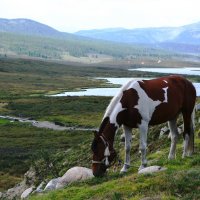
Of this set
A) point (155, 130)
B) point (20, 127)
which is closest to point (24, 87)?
point (20, 127)

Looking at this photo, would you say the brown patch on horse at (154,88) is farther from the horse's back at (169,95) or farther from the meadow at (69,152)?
the meadow at (69,152)

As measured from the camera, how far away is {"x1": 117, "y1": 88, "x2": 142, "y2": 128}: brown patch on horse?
12228 mm

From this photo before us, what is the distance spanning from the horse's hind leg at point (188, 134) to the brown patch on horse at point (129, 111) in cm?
228

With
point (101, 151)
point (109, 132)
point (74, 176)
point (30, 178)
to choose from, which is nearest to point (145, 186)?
point (101, 151)

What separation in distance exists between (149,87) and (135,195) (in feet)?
12.3

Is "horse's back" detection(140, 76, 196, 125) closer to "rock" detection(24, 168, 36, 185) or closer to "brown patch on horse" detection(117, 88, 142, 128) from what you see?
"brown patch on horse" detection(117, 88, 142, 128)

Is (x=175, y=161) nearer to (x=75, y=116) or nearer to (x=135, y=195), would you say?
(x=135, y=195)

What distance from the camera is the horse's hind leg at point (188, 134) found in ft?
45.4

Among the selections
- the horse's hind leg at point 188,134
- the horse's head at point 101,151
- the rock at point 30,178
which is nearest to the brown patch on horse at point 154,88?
the horse's hind leg at point 188,134

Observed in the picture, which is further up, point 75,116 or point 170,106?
point 170,106

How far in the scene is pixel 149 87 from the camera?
1288 cm

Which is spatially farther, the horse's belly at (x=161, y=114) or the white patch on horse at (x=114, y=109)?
the horse's belly at (x=161, y=114)

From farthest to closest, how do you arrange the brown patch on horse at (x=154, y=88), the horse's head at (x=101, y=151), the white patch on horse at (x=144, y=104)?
the brown patch on horse at (x=154, y=88)
the white patch on horse at (x=144, y=104)
the horse's head at (x=101, y=151)

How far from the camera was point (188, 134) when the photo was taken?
549 inches
